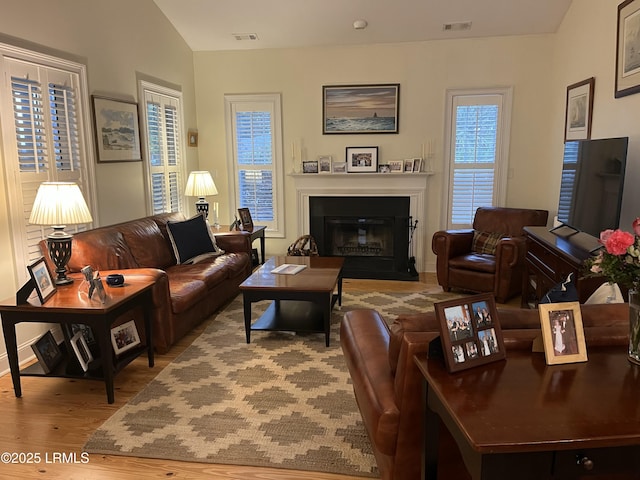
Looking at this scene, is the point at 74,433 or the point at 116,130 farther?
the point at 116,130

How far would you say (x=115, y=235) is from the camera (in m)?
4.09

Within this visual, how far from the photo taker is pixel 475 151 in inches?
230

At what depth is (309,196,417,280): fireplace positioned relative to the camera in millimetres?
5991

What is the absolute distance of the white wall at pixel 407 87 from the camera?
5.61 meters

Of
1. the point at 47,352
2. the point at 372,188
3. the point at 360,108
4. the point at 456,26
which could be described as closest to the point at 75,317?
the point at 47,352

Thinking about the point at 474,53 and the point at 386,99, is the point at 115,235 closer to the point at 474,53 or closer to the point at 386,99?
the point at 386,99

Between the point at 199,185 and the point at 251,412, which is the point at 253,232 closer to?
the point at 199,185

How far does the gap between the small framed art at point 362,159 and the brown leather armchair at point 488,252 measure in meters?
1.31

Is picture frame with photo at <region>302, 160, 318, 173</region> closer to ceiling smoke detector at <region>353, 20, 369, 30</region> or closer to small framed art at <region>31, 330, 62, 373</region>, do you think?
ceiling smoke detector at <region>353, 20, 369, 30</region>

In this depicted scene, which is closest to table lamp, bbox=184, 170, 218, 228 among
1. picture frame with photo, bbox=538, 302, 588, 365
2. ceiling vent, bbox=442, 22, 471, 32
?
ceiling vent, bbox=442, 22, 471, 32

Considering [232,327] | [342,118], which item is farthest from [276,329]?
[342,118]

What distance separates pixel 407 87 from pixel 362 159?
101 cm

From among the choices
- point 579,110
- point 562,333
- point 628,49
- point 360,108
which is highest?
point 628,49

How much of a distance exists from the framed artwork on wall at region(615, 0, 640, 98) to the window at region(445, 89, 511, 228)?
1.87 m
